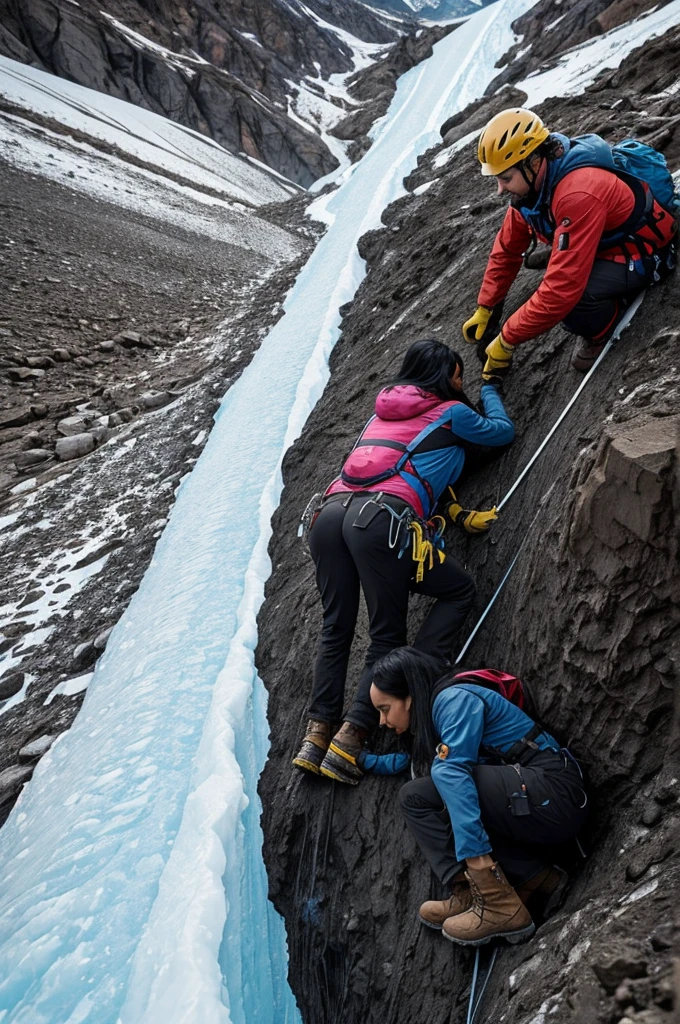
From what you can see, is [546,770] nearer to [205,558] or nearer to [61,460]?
[205,558]

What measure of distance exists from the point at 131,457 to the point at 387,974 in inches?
308

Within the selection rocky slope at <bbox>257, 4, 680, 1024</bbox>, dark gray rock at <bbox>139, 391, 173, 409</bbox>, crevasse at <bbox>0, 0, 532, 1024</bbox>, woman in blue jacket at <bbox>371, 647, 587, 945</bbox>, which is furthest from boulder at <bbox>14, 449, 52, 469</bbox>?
woman in blue jacket at <bbox>371, 647, 587, 945</bbox>

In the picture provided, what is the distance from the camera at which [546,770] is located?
221 cm

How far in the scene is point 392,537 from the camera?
289 centimetres

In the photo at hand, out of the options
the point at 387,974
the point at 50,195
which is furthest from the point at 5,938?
the point at 50,195

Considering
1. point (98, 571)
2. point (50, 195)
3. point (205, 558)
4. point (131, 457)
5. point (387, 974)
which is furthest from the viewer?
point (50, 195)

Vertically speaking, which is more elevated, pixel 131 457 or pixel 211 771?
pixel 131 457

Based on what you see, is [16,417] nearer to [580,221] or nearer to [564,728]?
[580,221]

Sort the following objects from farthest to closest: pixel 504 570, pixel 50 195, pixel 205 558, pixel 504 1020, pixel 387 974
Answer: pixel 50 195 < pixel 205 558 < pixel 504 570 < pixel 387 974 < pixel 504 1020

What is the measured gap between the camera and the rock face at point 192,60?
35781 mm

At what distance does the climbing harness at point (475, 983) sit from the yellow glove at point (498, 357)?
2775 mm

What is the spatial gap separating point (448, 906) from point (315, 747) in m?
1.02

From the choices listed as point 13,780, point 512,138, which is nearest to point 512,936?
point 512,138

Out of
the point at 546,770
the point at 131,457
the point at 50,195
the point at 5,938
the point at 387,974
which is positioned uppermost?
the point at 50,195
